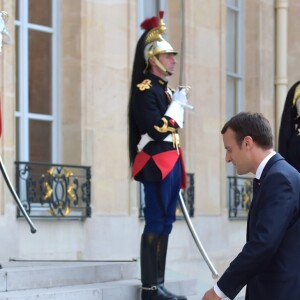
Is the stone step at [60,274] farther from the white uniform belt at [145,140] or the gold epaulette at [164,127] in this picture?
the gold epaulette at [164,127]

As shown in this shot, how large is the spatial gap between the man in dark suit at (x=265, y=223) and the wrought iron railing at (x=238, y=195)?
8695mm

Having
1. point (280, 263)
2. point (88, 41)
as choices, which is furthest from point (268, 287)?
point (88, 41)

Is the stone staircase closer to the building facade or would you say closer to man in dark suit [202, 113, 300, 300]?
the building facade

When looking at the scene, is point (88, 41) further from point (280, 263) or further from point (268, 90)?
point (280, 263)

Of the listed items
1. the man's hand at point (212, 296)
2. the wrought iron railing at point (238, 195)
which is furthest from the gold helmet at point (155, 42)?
the wrought iron railing at point (238, 195)

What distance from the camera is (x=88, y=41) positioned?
1012 centimetres

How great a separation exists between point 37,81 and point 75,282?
3.09 m

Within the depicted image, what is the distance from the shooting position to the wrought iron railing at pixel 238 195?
12993 millimetres

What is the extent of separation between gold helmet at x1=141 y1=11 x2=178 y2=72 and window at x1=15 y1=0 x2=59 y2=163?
2744 mm

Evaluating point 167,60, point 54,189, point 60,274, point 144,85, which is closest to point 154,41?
point 167,60

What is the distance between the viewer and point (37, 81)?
10.1 m

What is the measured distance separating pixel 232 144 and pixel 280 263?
0.49 metres

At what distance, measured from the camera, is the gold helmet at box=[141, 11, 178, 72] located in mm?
7141

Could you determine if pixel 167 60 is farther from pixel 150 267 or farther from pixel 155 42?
pixel 150 267
